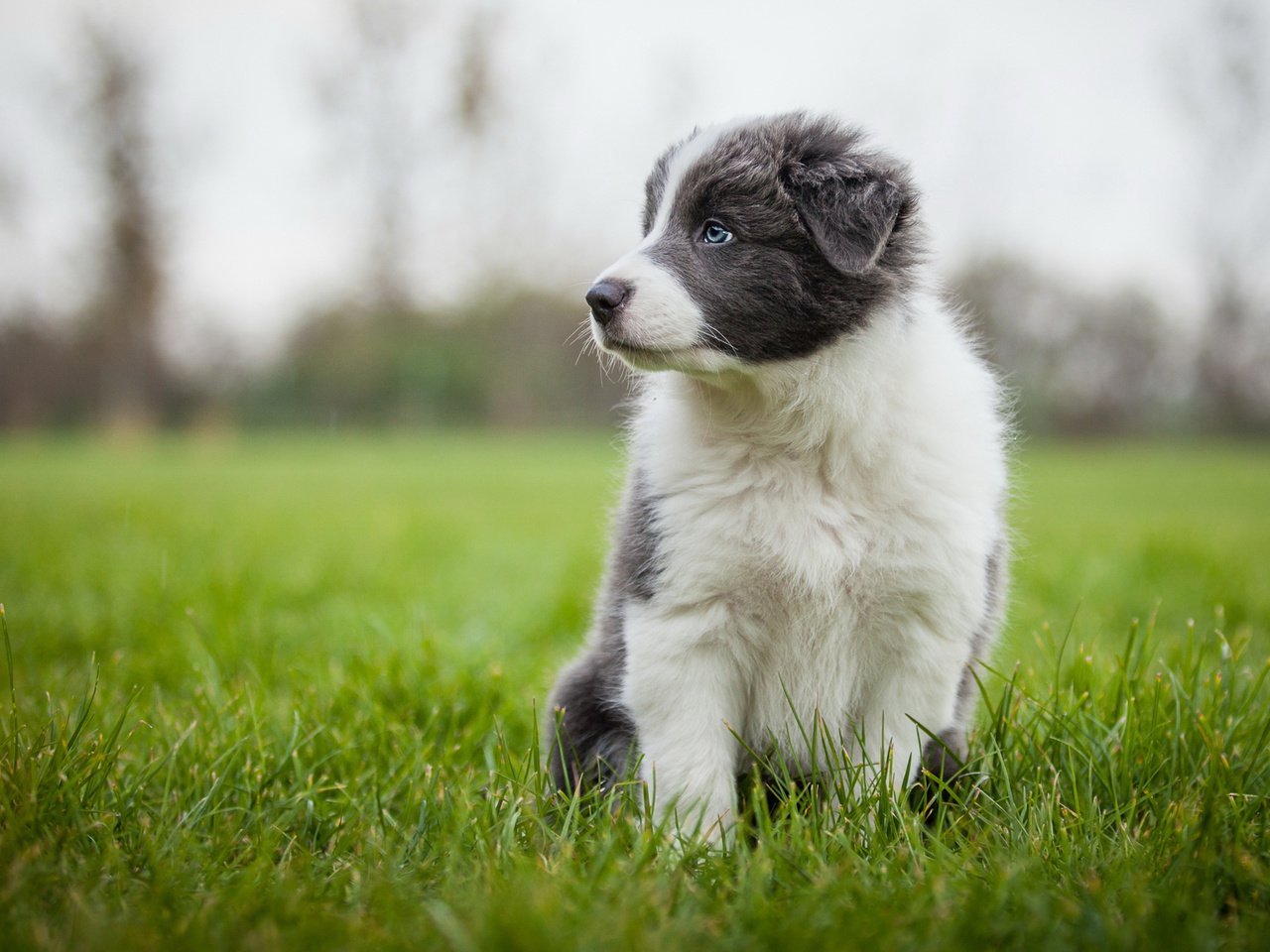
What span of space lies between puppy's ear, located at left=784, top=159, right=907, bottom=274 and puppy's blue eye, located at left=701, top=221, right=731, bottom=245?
0.19 meters

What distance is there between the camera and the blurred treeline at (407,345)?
2334 cm

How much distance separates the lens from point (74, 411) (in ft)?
94.6

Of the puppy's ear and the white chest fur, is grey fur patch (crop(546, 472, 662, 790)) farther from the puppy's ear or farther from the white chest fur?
the puppy's ear

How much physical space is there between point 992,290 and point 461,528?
19246mm

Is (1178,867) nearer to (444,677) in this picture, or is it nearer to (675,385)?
(675,385)

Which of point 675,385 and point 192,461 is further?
point 192,461

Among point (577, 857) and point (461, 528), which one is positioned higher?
point (577, 857)

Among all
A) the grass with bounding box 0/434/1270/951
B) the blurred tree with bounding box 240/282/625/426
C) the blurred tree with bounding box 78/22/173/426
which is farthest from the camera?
the blurred tree with bounding box 240/282/625/426

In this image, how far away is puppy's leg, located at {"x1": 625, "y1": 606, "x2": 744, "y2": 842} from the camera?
85.7 inches

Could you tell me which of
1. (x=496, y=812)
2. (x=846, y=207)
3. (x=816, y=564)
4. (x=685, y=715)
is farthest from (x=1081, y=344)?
(x=496, y=812)

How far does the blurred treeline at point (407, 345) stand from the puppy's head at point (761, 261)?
21675mm

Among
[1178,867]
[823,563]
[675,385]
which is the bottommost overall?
[1178,867]

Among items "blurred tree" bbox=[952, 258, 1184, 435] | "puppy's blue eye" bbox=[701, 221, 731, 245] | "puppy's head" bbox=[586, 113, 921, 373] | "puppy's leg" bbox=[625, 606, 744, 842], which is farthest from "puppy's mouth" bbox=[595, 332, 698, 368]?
"blurred tree" bbox=[952, 258, 1184, 435]

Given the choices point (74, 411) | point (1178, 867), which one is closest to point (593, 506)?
point (1178, 867)
